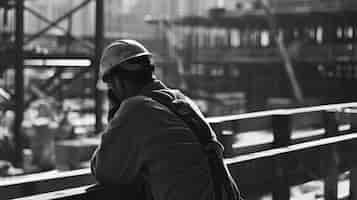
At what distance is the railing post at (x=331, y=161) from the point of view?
503cm

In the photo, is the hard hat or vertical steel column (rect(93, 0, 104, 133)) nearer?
the hard hat

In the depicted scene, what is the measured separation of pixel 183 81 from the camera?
39844 millimetres

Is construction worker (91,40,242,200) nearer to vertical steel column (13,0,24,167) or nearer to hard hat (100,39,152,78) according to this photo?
hard hat (100,39,152,78)

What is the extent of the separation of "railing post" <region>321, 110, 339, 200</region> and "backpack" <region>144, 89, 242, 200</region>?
6.91 ft

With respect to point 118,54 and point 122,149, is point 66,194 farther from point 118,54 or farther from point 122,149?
point 118,54

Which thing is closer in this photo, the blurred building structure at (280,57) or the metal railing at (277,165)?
the metal railing at (277,165)

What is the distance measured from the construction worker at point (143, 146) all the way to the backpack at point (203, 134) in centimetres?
3

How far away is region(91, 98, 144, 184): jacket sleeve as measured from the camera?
2.79 meters

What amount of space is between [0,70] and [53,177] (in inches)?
431

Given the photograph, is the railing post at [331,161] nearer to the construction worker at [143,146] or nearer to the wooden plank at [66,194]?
the construction worker at [143,146]

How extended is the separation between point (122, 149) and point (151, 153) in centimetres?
13

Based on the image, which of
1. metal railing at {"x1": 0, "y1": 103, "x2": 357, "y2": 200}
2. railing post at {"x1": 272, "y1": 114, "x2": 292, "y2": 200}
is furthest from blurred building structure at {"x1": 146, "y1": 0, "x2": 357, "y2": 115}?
railing post at {"x1": 272, "y1": 114, "x2": 292, "y2": 200}

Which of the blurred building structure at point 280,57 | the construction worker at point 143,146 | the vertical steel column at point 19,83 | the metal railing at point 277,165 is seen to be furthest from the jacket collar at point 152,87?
the blurred building structure at point 280,57

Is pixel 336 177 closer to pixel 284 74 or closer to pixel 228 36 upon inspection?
pixel 284 74
